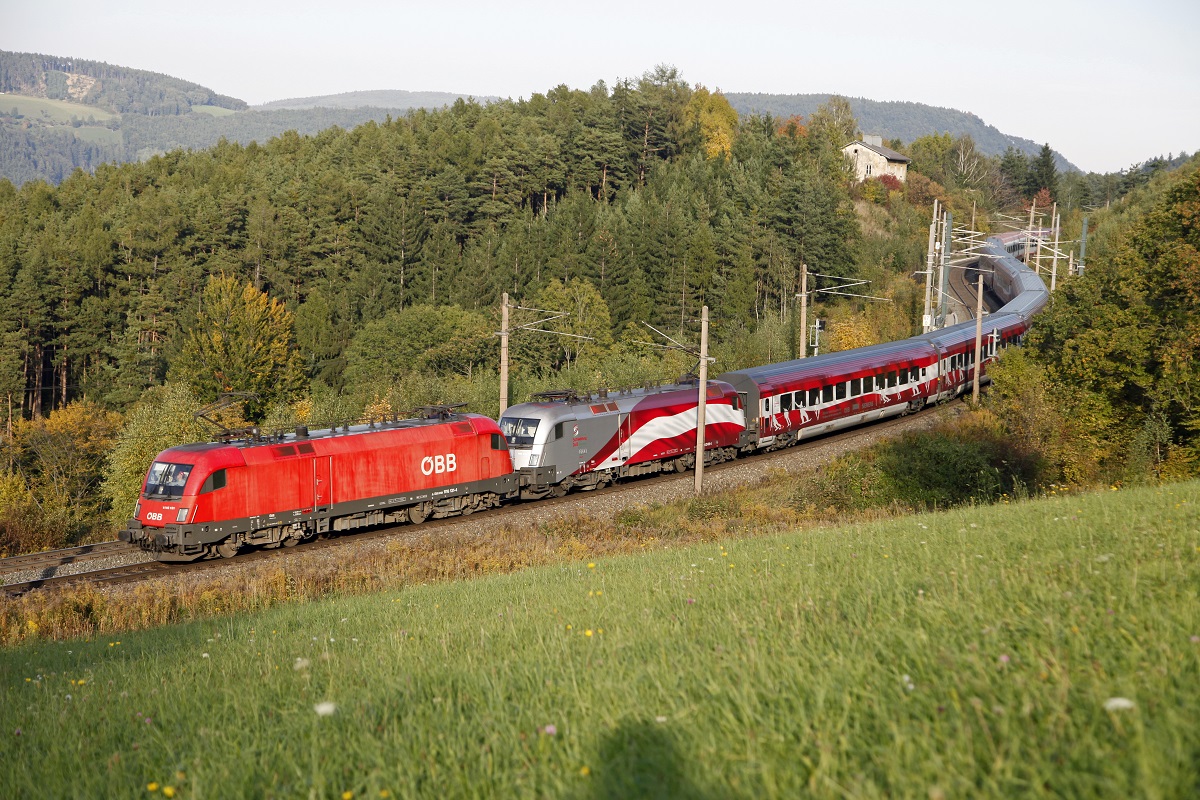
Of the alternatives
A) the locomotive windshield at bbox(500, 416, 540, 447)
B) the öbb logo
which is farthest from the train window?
the locomotive windshield at bbox(500, 416, 540, 447)

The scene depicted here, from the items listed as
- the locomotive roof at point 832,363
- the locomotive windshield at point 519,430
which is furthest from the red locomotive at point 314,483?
the locomotive roof at point 832,363

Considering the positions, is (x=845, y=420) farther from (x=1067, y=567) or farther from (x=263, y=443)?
(x=1067, y=567)

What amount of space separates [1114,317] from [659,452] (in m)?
21.7

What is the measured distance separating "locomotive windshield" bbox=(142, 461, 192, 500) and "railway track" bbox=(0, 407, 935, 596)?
1920 mm


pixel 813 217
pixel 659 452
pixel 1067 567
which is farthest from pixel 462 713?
pixel 813 217

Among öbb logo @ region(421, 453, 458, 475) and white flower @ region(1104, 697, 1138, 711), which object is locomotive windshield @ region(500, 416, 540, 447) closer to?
öbb logo @ region(421, 453, 458, 475)

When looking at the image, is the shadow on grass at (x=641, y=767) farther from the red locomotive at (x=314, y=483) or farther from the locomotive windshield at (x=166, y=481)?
the locomotive windshield at (x=166, y=481)

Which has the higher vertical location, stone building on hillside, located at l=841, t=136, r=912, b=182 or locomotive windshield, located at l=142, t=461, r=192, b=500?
stone building on hillside, located at l=841, t=136, r=912, b=182

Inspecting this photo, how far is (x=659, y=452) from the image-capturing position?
3609 cm

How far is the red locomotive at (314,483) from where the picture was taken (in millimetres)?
24547

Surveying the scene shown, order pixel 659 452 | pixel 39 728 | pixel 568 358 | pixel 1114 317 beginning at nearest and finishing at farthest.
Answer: pixel 39 728 → pixel 659 452 → pixel 1114 317 → pixel 568 358

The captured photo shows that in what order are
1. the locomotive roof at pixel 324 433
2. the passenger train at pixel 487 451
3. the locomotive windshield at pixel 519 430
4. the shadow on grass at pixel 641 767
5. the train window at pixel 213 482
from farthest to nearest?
the locomotive windshield at pixel 519 430
the locomotive roof at pixel 324 433
the passenger train at pixel 487 451
the train window at pixel 213 482
the shadow on grass at pixel 641 767

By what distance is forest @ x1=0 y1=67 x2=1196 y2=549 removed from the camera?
237 ft

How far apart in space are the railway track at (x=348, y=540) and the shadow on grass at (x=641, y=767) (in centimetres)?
2127
